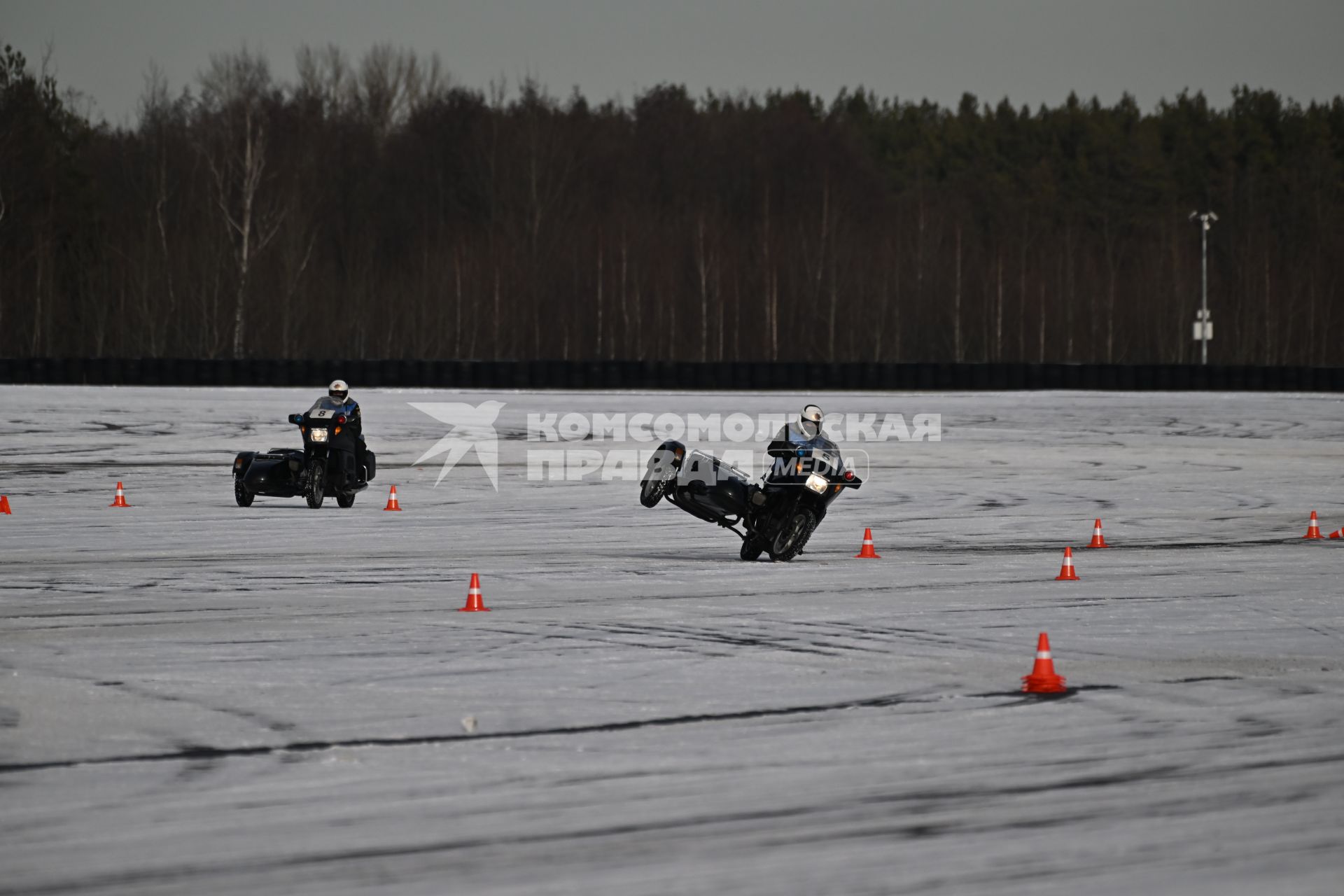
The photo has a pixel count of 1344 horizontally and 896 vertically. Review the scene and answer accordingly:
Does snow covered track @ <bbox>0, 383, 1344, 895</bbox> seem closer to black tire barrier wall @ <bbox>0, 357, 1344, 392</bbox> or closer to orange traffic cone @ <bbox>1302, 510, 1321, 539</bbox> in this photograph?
orange traffic cone @ <bbox>1302, 510, 1321, 539</bbox>

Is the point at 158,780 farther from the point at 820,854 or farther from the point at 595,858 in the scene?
the point at 820,854

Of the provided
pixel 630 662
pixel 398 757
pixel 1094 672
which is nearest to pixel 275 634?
pixel 630 662

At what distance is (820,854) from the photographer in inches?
261

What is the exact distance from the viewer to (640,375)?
53312mm

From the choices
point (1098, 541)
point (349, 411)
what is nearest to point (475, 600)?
point (1098, 541)

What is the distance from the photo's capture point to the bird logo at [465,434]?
32469mm

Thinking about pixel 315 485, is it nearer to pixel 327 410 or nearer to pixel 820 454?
pixel 327 410

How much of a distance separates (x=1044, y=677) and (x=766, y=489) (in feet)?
24.1

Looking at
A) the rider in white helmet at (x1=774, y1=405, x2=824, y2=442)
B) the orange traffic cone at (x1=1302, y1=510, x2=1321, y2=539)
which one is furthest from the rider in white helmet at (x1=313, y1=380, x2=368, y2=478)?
the orange traffic cone at (x1=1302, y1=510, x2=1321, y2=539)

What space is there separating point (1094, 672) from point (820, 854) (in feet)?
15.3

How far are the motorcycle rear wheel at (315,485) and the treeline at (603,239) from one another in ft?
164

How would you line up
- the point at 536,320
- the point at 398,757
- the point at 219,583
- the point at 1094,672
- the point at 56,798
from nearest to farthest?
the point at 56,798
the point at 398,757
the point at 1094,672
the point at 219,583
the point at 536,320

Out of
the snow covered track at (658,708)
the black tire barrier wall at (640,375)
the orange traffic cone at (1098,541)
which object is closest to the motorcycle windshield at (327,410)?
the snow covered track at (658,708)

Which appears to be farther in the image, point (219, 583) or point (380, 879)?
point (219, 583)
